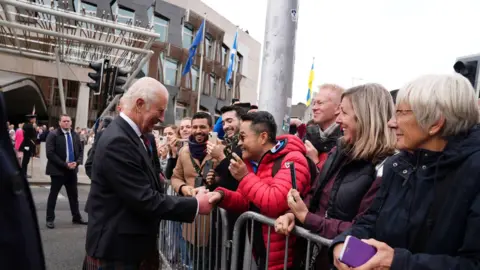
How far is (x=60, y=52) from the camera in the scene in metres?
18.6

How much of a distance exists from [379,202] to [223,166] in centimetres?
177

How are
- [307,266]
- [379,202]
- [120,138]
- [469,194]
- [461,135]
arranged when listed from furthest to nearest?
[120,138] < [307,266] < [379,202] < [461,135] < [469,194]

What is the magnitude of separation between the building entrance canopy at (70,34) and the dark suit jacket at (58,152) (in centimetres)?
728

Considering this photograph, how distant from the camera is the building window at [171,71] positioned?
36500 mm

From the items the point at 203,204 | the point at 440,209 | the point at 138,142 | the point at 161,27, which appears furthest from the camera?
the point at 161,27

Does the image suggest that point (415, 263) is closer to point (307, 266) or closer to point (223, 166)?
point (307, 266)

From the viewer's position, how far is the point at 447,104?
1582mm

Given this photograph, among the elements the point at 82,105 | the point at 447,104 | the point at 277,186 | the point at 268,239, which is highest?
the point at 82,105

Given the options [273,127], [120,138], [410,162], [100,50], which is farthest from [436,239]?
[100,50]

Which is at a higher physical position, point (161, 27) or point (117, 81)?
point (161, 27)

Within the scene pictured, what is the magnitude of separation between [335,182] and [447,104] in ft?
2.64

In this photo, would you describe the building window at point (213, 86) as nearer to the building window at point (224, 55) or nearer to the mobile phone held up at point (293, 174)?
the building window at point (224, 55)

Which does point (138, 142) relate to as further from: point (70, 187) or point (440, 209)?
point (70, 187)

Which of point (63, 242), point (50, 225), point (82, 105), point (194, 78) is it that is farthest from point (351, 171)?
point (194, 78)
